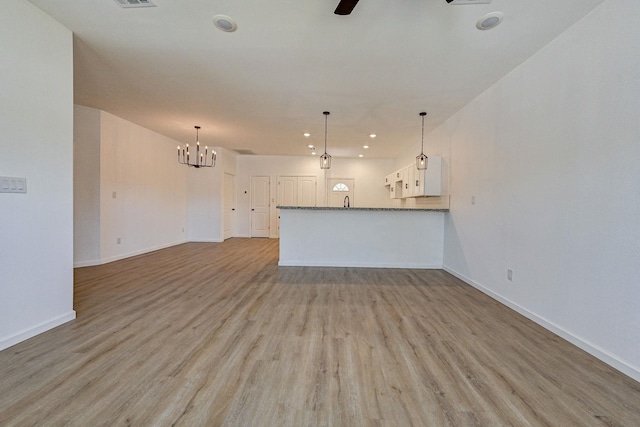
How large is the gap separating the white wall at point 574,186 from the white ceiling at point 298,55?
307 millimetres

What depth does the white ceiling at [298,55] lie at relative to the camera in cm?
206

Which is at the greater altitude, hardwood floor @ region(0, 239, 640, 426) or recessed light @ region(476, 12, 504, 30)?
recessed light @ region(476, 12, 504, 30)

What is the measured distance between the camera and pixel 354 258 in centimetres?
459

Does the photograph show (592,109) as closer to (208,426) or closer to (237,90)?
(208,426)

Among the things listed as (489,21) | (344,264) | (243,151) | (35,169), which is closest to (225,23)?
(35,169)

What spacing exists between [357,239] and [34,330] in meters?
3.89

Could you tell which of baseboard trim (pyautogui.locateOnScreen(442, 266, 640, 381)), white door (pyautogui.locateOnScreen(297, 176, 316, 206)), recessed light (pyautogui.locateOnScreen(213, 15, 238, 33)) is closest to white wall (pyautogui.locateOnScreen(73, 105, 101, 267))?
recessed light (pyautogui.locateOnScreen(213, 15, 238, 33))

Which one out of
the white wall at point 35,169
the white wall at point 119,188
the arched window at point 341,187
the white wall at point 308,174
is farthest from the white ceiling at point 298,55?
the arched window at point 341,187

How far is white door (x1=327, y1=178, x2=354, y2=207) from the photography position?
842 centimetres

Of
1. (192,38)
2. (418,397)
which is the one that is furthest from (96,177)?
(418,397)

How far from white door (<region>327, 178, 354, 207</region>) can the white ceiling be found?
3934 millimetres

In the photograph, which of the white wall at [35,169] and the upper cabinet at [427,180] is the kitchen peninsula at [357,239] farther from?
the white wall at [35,169]

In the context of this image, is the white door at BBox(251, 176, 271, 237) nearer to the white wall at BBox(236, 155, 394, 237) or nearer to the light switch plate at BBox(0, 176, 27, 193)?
the white wall at BBox(236, 155, 394, 237)

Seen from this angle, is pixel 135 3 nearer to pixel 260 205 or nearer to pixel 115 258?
pixel 115 258
